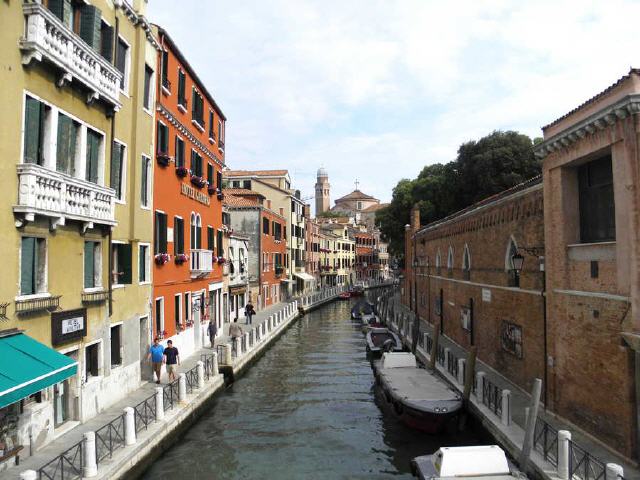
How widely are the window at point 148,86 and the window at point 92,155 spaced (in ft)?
10.9

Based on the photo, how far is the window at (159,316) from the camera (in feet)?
51.5

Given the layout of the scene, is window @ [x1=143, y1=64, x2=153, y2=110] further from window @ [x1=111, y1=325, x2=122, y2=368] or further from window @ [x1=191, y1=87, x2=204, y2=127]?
window @ [x1=111, y1=325, x2=122, y2=368]

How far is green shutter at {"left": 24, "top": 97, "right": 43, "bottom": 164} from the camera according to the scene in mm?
9039

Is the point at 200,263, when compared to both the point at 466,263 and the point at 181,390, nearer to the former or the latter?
the point at 181,390

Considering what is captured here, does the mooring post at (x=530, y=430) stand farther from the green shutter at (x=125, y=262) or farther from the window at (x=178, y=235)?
the window at (x=178, y=235)

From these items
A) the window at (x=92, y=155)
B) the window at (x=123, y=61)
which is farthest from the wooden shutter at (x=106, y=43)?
the window at (x=92, y=155)

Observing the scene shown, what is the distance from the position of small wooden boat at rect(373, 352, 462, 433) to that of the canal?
0.41 meters

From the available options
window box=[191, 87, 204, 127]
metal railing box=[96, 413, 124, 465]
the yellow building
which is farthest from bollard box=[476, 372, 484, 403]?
window box=[191, 87, 204, 127]

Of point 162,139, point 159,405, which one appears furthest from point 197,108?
point 159,405

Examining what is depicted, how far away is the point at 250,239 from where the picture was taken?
35.8 m

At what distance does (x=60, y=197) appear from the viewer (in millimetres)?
9711

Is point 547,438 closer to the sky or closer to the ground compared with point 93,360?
closer to the ground

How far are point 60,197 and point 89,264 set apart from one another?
240 centimetres

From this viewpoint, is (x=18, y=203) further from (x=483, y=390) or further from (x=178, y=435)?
(x=483, y=390)
